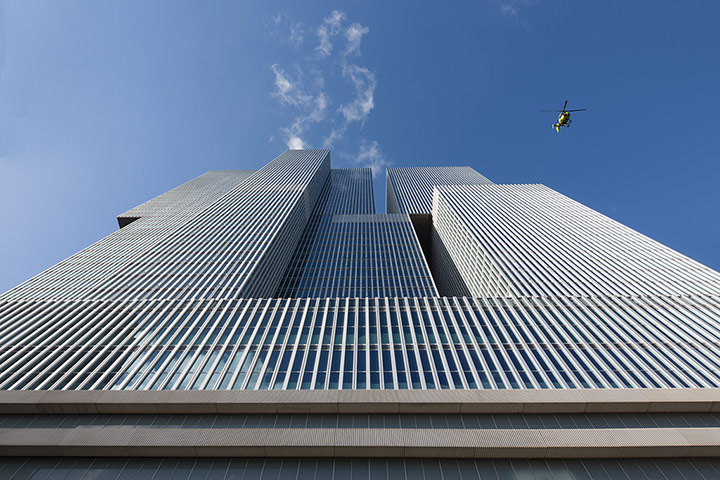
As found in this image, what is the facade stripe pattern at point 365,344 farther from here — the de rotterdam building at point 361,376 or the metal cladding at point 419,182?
the metal cladding at point 419,182

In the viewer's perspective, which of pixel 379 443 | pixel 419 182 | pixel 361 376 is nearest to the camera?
pixel 379 443

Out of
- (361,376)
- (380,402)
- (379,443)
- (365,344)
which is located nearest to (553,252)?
(365,344)

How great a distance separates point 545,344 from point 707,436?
40.5 ft

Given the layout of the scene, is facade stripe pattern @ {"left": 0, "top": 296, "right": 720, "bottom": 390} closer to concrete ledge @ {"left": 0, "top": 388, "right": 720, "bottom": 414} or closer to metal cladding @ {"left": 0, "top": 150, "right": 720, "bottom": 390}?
metal cladding @ {"left": 0, "top": 150, "right": 720, "bottom": 390}

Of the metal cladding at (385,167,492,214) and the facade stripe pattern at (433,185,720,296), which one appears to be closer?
the facade stripe pattern at (433,185,720,296)

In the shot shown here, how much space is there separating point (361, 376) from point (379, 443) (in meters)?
7.09

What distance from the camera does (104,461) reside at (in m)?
19.9

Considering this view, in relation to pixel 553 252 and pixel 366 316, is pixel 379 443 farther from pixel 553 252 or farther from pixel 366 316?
pixel 553 252

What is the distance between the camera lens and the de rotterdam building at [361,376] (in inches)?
775

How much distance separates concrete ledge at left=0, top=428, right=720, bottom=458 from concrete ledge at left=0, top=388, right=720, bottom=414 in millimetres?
1857

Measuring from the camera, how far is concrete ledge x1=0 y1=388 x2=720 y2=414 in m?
22.1

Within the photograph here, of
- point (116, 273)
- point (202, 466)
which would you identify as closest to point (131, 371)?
point (202, 466)

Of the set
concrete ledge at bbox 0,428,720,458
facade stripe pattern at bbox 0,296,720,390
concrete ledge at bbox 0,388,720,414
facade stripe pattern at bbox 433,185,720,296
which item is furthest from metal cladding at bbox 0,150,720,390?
concrete ledge at bbox 0,428,720,458

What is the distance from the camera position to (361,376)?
26688mm
